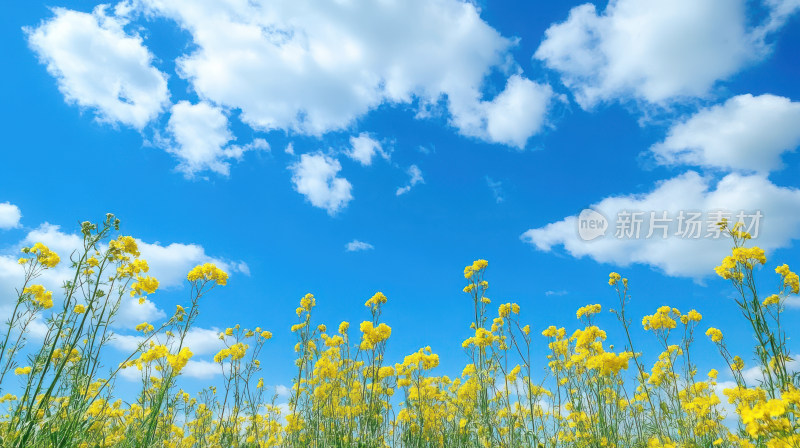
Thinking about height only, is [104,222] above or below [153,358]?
above

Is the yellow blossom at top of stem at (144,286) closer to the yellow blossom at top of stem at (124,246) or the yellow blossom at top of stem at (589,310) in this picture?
the yellow blossom at top of stem at (124,246)

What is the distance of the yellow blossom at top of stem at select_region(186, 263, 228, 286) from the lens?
187 inches

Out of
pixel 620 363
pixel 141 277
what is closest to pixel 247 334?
pixel 141 277

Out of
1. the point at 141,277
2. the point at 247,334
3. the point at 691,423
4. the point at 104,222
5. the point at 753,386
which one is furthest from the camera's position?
the point at 247,334

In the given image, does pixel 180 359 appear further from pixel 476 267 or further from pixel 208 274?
pixel 476 267

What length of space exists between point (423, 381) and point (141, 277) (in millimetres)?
3786

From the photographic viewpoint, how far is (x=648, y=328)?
637cm

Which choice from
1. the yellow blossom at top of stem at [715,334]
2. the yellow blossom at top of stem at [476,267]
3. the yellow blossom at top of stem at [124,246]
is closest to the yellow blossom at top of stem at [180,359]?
the yellow blossom at top of stem at [124,246]

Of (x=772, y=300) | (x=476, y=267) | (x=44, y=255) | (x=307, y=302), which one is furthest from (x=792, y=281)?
(x=44, y=255)

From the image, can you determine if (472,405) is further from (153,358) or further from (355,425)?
(153,358)

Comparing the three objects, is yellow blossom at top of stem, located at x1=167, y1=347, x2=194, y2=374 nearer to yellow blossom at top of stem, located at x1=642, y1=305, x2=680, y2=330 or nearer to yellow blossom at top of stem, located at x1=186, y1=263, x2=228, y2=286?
yellow blossom at top of stem, located at x1=186, y1=263, x2=228, y2=286

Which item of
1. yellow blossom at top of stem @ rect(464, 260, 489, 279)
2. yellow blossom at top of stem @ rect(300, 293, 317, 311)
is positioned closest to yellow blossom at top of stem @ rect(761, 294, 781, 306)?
yellow blossom at top of stem @ rect(464, 260, 489, 279)

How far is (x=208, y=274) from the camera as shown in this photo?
189 inches

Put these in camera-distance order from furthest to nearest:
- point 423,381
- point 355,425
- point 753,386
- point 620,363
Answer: point 423,381, point 355,425, point 753,386, point 620,363
